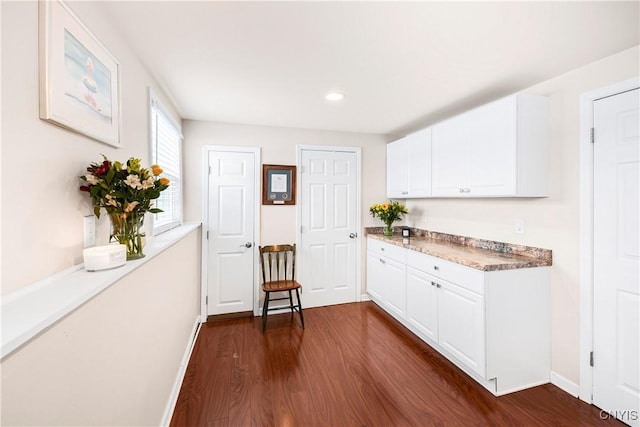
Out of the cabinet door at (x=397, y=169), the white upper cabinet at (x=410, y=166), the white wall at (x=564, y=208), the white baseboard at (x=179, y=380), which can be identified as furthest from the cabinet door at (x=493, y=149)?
the white baseboard at (x=179, y=380)

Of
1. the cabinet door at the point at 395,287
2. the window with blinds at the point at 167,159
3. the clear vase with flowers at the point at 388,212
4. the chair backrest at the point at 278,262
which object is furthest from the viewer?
the clear vase with flowers at the point at 388,212

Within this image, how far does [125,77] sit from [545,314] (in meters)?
3.29

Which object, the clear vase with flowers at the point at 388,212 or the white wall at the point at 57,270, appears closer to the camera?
the white wall at the point at 57,270

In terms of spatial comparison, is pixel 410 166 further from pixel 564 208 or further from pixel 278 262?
pixel 278 262

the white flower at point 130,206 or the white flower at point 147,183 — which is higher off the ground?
the white flower at point 147,183

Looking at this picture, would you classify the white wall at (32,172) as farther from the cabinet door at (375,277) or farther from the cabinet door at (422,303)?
the cabinet door at (375,277)

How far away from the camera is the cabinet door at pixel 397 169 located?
11.1 feet

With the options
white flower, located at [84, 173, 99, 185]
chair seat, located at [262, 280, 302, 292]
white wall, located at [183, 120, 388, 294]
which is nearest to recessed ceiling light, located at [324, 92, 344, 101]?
white wall, located at [183, 120, 388, 294]

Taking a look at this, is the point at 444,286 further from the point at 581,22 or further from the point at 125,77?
the point at 125,77

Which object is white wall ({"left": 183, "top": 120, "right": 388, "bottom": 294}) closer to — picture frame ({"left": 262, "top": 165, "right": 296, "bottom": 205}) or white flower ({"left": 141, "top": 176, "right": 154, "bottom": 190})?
picture frame ({"left": 262, "top": 165, "right": 296, "bottom": 205})

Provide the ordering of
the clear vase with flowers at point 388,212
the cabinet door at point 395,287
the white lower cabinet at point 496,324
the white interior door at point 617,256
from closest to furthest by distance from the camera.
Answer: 1. the white interior door at point 617,256
2. the white lower cabinet at point 496,324
3. the cabinet door at point 395,287
4. the clear vase with flowers at point 388,212

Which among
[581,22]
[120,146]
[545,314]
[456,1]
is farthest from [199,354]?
[581,22]

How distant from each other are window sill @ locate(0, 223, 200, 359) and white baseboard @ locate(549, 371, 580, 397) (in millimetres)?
2911

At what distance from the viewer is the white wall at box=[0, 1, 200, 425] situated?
70 cm
